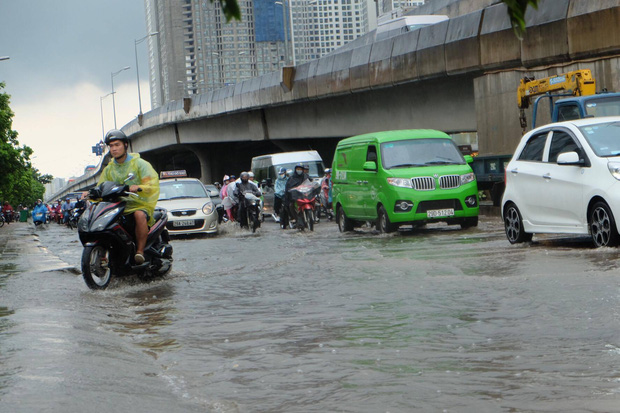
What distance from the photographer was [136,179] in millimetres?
10977

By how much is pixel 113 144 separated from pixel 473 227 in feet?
32.0

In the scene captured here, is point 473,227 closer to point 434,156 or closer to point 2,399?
point 434,156

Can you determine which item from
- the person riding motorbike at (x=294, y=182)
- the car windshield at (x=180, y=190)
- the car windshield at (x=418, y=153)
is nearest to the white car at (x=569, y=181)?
the car windshield at (x=418, y=153)

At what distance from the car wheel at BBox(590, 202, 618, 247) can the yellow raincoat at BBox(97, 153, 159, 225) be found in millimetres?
4958

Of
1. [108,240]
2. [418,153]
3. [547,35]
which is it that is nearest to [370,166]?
[418,153]

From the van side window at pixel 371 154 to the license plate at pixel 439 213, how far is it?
1.71 m

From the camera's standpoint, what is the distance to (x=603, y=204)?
434 inches

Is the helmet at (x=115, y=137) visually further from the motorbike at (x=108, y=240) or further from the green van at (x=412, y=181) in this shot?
the green van at (x=412, y=181)

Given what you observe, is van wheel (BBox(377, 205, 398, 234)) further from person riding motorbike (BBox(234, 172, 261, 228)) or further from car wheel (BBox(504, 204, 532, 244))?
person riding motorbike (BBox(234, 172, 261, 228))

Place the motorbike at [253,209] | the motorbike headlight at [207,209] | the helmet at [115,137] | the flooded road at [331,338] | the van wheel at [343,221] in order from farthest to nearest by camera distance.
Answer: the motorbike at [253,209] < the motorbike headlight at [207,209] < the van wheel at [343,221] < the helmet at [115,137] < the flooded road at [331,338]

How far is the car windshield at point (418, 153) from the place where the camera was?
18125mm

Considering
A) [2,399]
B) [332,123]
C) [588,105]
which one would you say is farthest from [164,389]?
[332,123]

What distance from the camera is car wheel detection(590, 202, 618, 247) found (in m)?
10.9

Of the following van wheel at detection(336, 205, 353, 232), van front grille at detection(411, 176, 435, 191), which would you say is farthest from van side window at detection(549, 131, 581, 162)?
van wheel at detection(336, 205, 353, 232)
